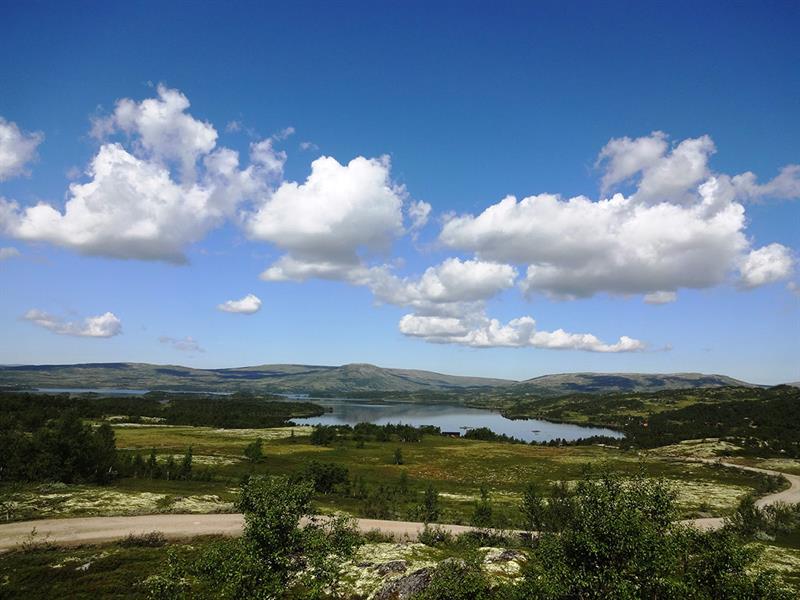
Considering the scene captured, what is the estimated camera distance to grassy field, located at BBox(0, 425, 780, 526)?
199 feet

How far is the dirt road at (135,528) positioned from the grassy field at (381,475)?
12.3 ft

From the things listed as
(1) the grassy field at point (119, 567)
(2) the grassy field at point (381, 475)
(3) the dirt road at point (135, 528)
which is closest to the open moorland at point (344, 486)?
(1) the grassy field at point (119, 567)

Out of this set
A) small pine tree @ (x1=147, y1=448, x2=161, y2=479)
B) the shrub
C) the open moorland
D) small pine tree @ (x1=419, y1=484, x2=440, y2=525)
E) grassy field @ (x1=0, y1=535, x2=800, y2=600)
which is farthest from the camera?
small pine tree @ (x1=147, y1=448, x2=161, y2=479)

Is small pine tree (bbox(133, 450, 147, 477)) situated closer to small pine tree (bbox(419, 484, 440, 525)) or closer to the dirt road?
the dirt road

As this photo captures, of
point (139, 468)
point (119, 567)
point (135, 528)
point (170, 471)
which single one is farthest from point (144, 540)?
point (139, 468)

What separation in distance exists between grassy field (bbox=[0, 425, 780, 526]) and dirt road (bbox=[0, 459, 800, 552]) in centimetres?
374

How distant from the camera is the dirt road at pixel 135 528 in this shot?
44.7 meters

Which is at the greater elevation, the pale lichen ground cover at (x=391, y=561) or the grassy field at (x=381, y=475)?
the pale lichen ground cover at (x=391, y=561)

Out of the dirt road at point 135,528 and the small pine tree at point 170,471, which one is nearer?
the dirt road at point 135,528

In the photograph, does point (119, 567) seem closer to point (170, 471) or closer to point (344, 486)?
point (170, 471)

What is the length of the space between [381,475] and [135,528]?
248ft

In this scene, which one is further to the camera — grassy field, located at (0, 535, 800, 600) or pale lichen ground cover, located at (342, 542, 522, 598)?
pale lichen ground cover, located at (342, 542, 522, 598)

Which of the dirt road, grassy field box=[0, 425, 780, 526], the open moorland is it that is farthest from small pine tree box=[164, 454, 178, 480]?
the dirt road

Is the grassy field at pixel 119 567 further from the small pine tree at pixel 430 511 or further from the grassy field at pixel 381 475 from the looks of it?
the small pine tree at pixel 430 511
